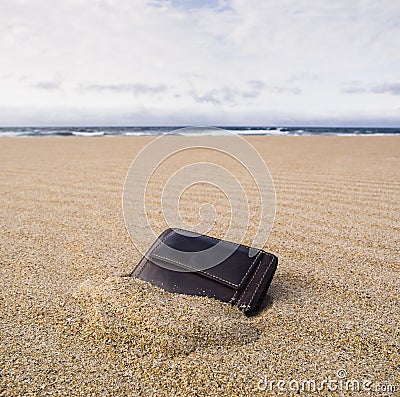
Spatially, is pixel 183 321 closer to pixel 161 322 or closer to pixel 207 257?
pixel 161 322

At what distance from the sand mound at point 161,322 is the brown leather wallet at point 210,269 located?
0.05 meters

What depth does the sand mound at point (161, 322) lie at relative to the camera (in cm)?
143

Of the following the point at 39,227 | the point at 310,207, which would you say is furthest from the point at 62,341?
the point at 310,207

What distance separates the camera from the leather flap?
1698 mm

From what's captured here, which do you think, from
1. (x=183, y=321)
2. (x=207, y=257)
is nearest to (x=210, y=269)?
(x=207, y=257)

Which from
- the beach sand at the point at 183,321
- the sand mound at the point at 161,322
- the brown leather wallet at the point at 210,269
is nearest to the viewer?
the beach sand at the point at 183,321

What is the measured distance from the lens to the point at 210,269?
1713 millimetres

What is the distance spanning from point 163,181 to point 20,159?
11.2ft

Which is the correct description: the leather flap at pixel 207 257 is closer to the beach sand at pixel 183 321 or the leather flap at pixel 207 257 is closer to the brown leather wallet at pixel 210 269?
the brown leather wallet at pixel 210 269

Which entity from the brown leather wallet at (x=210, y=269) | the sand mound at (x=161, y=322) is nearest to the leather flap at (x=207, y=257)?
the brown leather wallet at (x=210, y=269)

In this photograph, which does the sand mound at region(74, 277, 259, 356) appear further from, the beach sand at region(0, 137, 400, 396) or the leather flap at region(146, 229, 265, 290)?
the leather flap at region(146, 229, 265, 290)

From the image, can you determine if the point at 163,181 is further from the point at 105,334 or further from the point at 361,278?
the point at 105,334

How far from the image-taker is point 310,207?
12.0 ft

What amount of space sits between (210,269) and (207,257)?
5 centimetres
